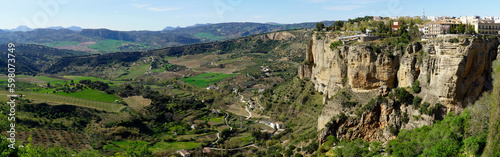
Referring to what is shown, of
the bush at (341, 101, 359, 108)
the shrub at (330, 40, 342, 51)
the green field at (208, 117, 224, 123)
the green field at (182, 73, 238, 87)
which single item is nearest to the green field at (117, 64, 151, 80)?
the green field at (182, 73, 238, 87)

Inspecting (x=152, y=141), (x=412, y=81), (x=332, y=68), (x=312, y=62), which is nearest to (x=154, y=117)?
(x=152, y=141)

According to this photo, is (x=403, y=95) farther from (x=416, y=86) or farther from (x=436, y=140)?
(x=436, y=140)

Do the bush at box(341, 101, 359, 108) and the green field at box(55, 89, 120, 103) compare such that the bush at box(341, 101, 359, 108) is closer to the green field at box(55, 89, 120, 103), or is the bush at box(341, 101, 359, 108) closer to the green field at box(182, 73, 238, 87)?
the green field at box(55, 89, 120, 103)

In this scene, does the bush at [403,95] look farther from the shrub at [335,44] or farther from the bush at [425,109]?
the shrub at [335,44]

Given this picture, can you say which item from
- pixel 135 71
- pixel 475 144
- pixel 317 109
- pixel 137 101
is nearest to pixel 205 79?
pixel 137 101

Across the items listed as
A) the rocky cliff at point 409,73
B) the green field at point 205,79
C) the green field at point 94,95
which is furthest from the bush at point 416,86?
the green field at point 205,79
